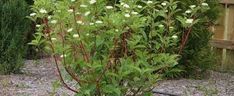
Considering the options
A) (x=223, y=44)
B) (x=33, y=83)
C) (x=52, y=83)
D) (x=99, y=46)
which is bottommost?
(x=223, y=44)

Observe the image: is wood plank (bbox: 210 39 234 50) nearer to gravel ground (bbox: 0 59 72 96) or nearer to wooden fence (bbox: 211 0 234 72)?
wooden fence (bbox: 211 0 234 72)

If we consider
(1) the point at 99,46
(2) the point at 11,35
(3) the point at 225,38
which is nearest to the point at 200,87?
(3) the point at 225,38

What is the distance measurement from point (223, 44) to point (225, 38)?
13 centimetres

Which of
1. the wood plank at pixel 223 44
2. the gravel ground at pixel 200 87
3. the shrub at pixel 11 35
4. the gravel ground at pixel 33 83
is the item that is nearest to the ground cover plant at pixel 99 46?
the gravel ground at pixel 33 83

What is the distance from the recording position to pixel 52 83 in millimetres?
6094

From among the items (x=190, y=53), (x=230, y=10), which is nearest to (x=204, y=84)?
(x=190, y=53)

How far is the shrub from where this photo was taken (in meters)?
6.94

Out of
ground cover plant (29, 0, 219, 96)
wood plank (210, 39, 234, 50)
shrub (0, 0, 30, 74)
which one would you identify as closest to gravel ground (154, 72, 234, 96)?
wood plank (210, 39, 234, 50)

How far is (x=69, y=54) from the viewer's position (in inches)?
159

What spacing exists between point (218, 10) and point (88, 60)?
377 centimetres

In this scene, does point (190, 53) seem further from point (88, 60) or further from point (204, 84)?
point (88, 60)

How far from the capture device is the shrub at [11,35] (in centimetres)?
694

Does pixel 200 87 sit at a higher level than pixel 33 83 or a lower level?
lower

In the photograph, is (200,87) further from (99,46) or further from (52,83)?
(99,46)
